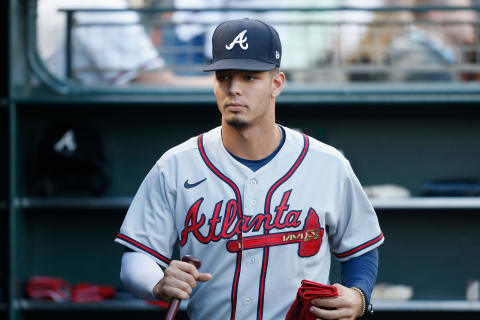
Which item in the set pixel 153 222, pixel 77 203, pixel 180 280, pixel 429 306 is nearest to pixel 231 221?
pixel 153 222

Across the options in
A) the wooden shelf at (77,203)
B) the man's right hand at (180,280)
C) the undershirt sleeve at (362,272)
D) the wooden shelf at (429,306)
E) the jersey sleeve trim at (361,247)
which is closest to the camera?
the man's right hand at (180,280)

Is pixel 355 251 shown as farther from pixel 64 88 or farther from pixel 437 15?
pixel 437 15

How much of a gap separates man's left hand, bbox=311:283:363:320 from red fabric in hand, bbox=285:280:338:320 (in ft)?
0.06

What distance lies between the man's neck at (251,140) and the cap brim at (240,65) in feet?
0.69

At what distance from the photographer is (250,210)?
242cm

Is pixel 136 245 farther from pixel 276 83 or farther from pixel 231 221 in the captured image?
pixel 276 83

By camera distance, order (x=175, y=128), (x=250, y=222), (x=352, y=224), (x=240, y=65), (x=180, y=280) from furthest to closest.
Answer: (x=175, y=128)
(x=352, y=224)
(x=250, y=222)
(x=240, y=65)
(x=180, y=280)

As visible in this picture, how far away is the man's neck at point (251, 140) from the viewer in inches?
94.9

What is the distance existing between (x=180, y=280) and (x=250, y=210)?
43cm

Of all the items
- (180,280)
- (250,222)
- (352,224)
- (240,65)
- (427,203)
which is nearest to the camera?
(180,280)

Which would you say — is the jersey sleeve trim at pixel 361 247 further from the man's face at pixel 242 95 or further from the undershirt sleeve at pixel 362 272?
the man's face at pixel 242 95

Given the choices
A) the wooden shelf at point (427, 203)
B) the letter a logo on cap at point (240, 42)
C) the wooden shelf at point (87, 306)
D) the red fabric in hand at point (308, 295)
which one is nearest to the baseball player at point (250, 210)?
the letter a logo on cap at point (240, 42)

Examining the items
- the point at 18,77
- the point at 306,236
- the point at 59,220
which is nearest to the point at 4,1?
the point at 18,77

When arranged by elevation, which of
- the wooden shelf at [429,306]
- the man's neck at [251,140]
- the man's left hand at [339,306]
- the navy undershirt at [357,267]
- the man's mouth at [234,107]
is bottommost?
the wooden shelf at [429,306]
